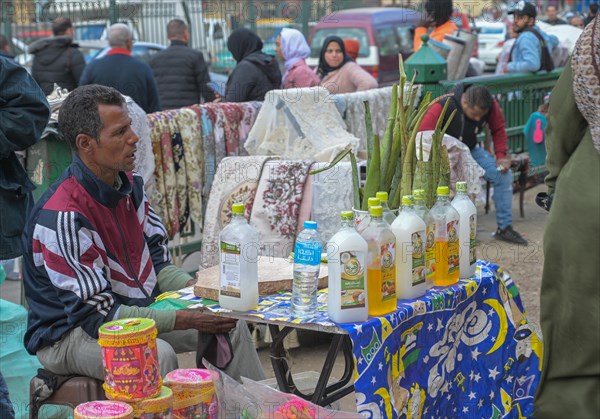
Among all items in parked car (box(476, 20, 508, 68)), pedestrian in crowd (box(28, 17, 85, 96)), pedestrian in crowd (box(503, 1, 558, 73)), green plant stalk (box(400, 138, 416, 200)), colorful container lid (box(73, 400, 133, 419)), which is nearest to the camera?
colorful container lid (box(73, 400, 133, 419))

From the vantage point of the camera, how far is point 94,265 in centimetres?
363

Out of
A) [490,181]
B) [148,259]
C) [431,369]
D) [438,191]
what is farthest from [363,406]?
[490,181]

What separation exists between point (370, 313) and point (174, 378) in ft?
2.59

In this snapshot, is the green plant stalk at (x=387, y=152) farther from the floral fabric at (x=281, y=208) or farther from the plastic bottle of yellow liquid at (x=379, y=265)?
the floral fabric at (x=281, y=208)

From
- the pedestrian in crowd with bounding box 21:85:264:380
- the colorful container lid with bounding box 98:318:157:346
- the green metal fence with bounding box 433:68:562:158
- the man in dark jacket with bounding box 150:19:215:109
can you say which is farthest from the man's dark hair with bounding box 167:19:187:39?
the colorful container lid with bounding box 98:318:157:346

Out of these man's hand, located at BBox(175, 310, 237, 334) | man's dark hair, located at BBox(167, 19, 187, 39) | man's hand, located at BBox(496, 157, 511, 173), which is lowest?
man's hand, located at BBox(496, 157, 511, 173)

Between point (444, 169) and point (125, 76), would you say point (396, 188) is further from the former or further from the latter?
point (125, 76)

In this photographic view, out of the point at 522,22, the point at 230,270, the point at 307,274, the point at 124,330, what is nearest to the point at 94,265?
the point at 124,330

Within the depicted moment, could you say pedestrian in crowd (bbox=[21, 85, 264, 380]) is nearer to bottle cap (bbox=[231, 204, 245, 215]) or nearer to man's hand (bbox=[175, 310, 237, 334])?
man's hand (bbox=[175, 310, 237, 334])

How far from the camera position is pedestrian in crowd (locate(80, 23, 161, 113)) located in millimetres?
7746

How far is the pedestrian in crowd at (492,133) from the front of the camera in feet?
25.4

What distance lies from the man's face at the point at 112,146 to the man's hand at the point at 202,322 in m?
0.69

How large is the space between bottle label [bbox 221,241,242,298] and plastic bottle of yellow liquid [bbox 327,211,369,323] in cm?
36

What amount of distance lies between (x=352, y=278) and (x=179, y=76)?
→ 643 centimetres
